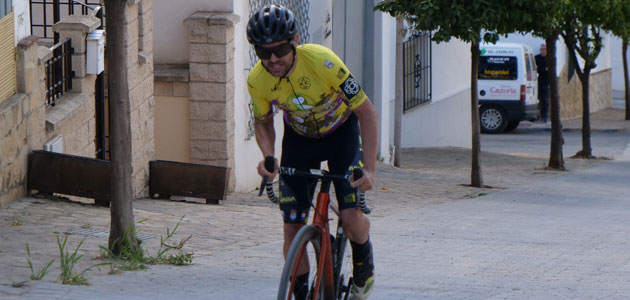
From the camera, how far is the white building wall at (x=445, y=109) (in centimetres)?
2261

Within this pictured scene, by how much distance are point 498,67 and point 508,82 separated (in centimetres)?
47

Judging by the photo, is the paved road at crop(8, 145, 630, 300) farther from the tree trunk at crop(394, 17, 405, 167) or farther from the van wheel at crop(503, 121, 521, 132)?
the van wheel at crop(503, 121, 521, 132)

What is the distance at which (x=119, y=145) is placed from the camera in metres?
7.46

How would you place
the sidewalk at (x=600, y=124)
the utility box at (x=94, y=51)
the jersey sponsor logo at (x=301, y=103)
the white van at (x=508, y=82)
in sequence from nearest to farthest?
1. the jersey sponsor logo at (x=301, y=103)
2. the utility box at (x=94, y=51)
3. the white van at (x=508, y=82)
4. the sidewalk at (x=600, y=124)

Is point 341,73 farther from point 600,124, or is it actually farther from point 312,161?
point 600,124

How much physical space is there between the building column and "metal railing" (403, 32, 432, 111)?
9424 millimetres

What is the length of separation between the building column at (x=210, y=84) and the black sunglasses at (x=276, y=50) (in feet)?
23.9

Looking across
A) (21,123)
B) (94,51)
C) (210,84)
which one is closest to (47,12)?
(210,84)

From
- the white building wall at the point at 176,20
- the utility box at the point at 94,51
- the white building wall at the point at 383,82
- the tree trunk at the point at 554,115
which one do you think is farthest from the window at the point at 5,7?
the tree trunk at the point at 554,115

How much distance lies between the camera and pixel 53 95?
1049 centimetres

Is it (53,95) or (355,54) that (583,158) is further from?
(53,95)

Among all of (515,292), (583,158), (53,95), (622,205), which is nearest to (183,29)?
(53,95)

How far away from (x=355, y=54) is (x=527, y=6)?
4746 millimetres

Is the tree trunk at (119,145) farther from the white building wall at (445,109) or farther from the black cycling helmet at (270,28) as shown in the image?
the white building wall at (445,109)
